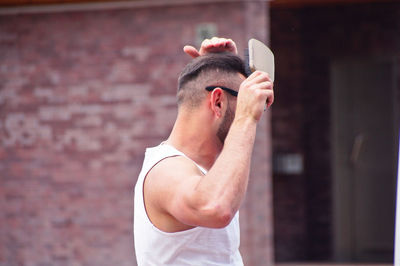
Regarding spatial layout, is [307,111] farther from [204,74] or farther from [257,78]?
[257,78]

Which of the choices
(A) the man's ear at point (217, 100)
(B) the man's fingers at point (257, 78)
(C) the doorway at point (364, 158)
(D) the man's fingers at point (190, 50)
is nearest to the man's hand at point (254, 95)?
(B) the man's fingers at point (257, 78)

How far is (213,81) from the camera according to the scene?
100 inches

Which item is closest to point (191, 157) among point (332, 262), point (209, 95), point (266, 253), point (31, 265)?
point (209, 95)

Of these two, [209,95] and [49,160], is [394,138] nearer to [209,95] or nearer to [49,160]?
[49,160]

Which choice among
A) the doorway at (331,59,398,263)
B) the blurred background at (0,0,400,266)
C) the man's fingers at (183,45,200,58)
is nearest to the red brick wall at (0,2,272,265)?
the blurred background at (0,0,400,266)

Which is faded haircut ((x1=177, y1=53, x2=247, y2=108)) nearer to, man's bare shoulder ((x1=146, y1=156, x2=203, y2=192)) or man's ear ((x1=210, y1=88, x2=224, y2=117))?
man's ear ((x1=210, y1=88, x2=224, y2=117))

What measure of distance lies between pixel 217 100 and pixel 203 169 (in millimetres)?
239

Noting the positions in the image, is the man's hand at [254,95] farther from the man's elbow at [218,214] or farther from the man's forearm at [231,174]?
the man's elbow at [218,214]

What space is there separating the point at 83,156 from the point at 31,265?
1.35 metres

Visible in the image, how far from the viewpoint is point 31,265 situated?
27.1ft

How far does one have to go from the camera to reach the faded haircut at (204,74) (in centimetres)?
256

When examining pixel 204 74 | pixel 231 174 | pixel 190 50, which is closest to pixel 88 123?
pixel 190 50

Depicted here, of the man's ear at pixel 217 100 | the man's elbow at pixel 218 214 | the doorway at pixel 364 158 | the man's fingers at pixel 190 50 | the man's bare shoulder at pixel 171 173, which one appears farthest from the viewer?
the doorway at pixel 364 158

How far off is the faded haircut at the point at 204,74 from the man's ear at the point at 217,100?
1.2 inches
